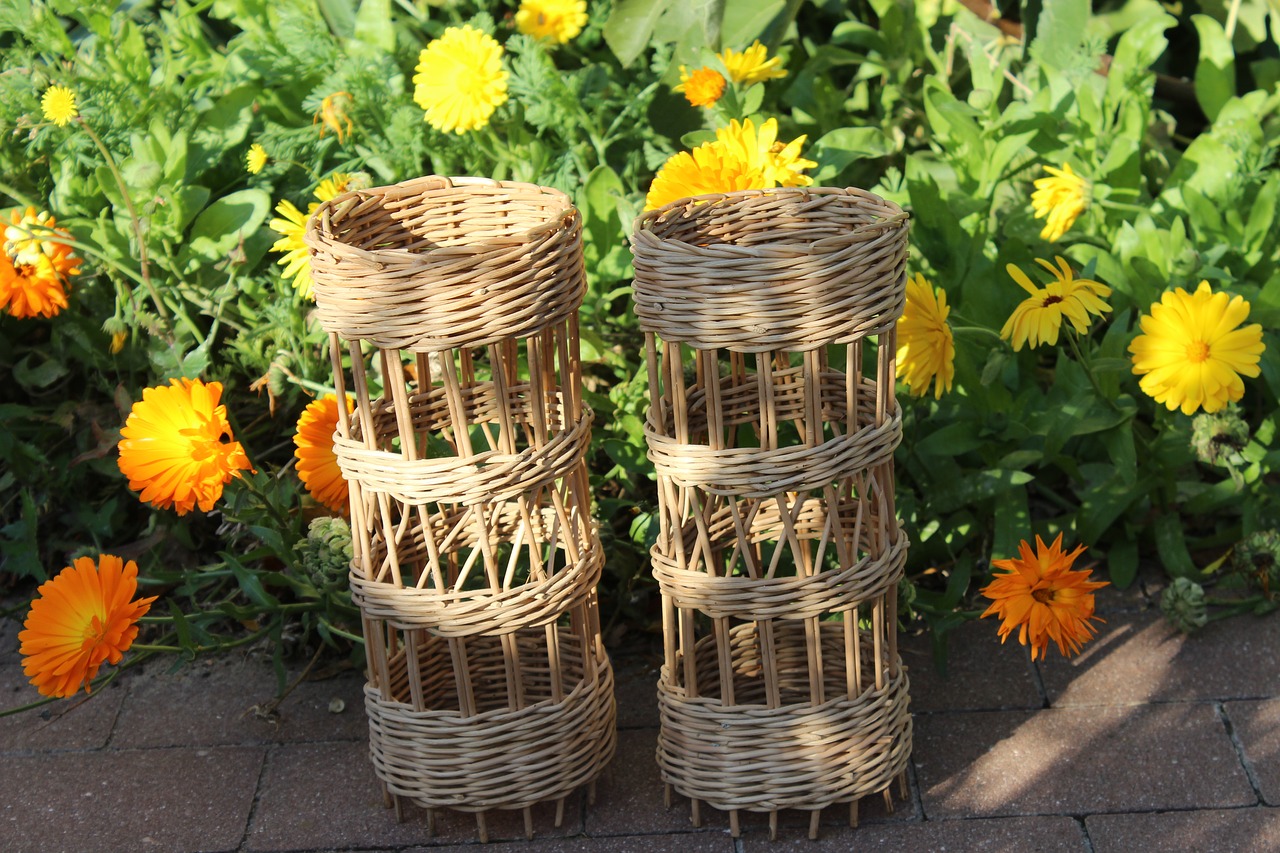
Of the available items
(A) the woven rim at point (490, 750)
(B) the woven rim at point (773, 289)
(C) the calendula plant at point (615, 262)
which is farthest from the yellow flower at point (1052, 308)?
(A) the woven rim at point (490, 750)

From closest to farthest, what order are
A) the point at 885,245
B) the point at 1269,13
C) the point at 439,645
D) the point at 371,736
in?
1. the point at 885,245
2. the point at 371,736
3. the point at 439,645
4. the point at 1269,13

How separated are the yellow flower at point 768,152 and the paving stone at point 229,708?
118cm

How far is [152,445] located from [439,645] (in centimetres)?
58

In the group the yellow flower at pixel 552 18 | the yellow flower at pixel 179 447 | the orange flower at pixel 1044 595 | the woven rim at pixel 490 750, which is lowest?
the woven rim at pixel 490 750

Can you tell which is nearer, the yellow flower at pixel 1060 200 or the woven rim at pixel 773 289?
the woven rim at pixel 773 289

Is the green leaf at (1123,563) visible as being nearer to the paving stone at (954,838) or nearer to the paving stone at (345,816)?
the paving stone at (954,838)

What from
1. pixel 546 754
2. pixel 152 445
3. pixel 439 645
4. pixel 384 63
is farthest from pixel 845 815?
pixel 384 63

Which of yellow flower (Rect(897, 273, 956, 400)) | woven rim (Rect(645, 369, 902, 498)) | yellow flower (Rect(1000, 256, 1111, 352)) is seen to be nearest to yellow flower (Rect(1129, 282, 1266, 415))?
yellow flower (Rect(1000, 256, 1111, 352))

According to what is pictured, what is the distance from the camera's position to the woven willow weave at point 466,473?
164cm

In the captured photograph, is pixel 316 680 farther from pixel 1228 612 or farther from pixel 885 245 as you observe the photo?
pixel 1228 612

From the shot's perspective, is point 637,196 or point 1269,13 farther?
point 1269,13

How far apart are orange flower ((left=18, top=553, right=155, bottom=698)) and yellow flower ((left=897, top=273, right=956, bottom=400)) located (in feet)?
4.19

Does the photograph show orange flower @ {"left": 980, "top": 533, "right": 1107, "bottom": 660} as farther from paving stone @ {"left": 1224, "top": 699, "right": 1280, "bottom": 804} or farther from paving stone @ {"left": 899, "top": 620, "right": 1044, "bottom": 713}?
paving stone @ {"left": 1224, "top": 699, "right": 1280, "bottom": 804}

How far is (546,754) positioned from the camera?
1888mm
